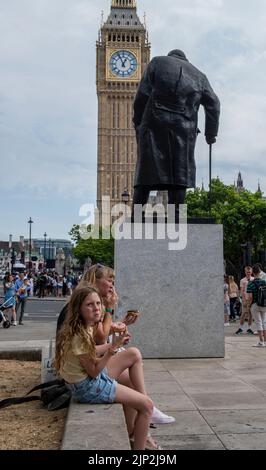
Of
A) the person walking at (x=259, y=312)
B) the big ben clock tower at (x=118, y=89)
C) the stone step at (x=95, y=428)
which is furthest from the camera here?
the big ben clock tower at (x=118, y=89)

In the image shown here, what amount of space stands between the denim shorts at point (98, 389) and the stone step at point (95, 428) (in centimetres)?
6

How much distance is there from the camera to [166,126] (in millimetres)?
8445

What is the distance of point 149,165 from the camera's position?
27.6ft

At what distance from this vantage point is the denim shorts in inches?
163

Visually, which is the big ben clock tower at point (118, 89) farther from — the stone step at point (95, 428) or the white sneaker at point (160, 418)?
the stone step at point (95, 428)

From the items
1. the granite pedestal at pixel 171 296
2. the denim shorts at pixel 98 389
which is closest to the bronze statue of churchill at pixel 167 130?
the granite pedestal at pixel 171 296

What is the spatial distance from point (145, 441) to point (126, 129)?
4118 inches

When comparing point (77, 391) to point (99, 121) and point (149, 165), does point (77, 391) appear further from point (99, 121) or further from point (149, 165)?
point (99, 121)

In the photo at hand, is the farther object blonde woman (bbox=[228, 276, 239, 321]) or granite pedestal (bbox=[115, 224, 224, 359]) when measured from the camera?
blonde woman (bbox=[228, 276, 239, 321])

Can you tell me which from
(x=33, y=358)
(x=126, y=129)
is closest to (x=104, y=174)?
(x=126, y=129)

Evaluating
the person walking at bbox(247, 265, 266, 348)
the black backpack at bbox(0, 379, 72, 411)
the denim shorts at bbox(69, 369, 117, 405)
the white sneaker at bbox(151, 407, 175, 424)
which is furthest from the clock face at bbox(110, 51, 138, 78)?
the denim shorts at bbox(69, 369, 117, 405)

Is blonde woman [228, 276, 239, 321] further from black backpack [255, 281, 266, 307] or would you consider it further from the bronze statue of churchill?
the bronze statue of churchill

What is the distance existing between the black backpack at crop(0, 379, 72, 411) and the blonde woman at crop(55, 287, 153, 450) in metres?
0.93

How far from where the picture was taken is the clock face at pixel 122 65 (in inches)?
4006
